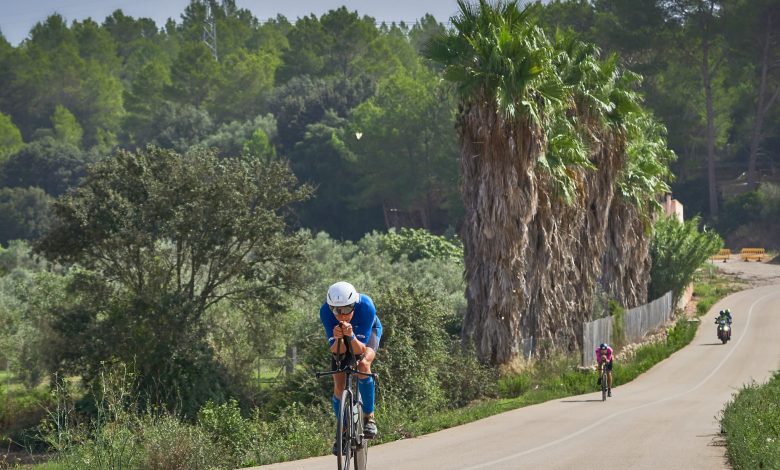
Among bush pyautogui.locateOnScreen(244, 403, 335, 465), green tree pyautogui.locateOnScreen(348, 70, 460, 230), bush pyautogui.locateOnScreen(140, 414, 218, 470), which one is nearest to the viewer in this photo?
bush pyautogui.locateOnScreen(140, 414, 218, 470)

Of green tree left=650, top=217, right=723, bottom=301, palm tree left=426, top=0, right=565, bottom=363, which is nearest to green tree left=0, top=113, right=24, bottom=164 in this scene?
green tree left=650, top=217, right=723, bottom=301

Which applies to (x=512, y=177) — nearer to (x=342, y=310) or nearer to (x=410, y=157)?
(x=342, y=310)

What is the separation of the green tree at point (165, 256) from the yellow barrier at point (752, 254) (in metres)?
68.8

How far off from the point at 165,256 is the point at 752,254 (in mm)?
72824

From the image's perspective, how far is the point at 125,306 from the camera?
3672 cm

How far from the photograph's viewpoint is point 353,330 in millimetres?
12188

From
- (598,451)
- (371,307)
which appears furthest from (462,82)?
(371,307)

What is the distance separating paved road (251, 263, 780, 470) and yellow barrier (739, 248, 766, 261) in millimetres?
63230

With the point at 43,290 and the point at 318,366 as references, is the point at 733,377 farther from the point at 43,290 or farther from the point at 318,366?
the point at 43,290

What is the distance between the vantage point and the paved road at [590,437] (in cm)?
1558

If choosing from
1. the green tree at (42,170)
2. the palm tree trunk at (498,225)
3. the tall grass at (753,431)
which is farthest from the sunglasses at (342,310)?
the green tree at (42,170)

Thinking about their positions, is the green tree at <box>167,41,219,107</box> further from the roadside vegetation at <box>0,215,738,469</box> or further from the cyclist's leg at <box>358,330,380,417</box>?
the cyclist's leg at <box>358,330,380,417</box>

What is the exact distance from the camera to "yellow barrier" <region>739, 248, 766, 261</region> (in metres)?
101

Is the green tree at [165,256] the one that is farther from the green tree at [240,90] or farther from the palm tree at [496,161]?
the green tree at [240,90]
